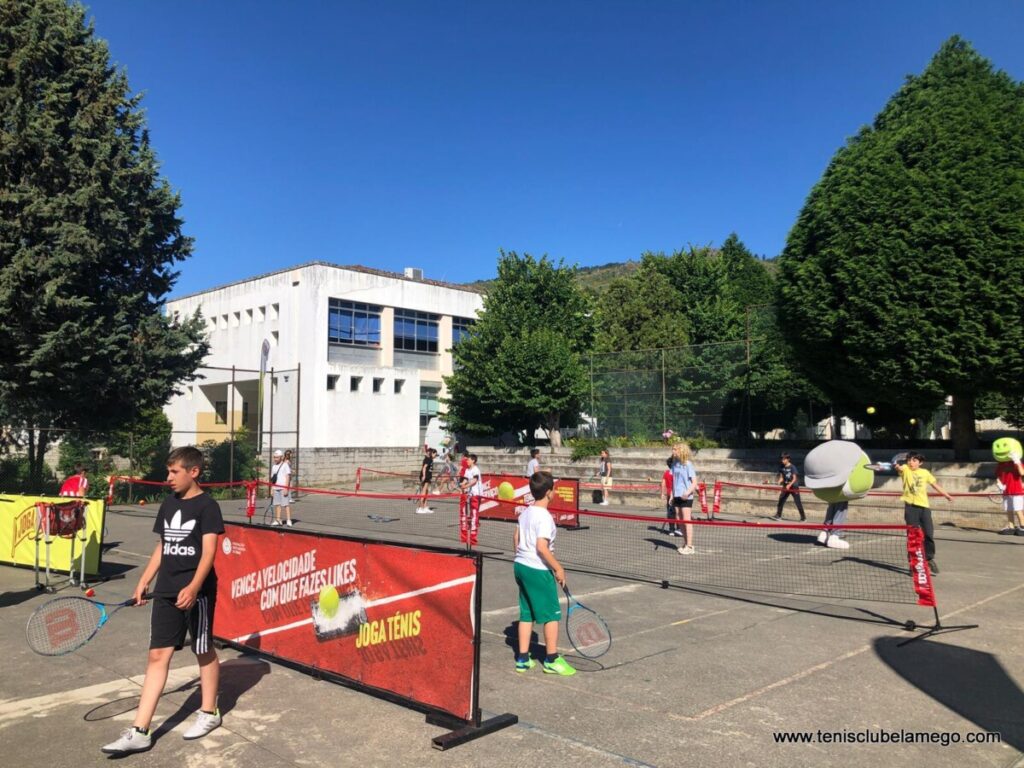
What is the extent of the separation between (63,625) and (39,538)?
5256mm

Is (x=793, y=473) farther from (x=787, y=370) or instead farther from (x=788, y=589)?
(x=787, y=370)

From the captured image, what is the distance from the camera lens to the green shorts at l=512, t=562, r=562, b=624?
19.8ft

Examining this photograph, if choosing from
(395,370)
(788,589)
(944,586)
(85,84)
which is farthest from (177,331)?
(944,586)

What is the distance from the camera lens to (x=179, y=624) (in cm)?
473

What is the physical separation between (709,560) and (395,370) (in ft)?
105

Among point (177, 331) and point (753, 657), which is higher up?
point (177, 331)

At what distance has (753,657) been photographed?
21.7ft

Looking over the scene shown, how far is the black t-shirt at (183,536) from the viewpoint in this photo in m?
4.77

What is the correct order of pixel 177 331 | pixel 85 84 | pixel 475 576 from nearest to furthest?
pixel 475 576 < pixel 85 84 < pixel 177 331

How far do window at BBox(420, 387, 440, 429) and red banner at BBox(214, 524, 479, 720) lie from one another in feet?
122

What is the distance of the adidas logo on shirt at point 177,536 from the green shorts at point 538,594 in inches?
99.9

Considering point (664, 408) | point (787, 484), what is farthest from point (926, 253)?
point (664, 408)

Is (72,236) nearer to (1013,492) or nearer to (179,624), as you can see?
(179,624)

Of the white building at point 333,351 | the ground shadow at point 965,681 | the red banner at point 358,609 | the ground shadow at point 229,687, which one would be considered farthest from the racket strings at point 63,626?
the white building at point 333,351
